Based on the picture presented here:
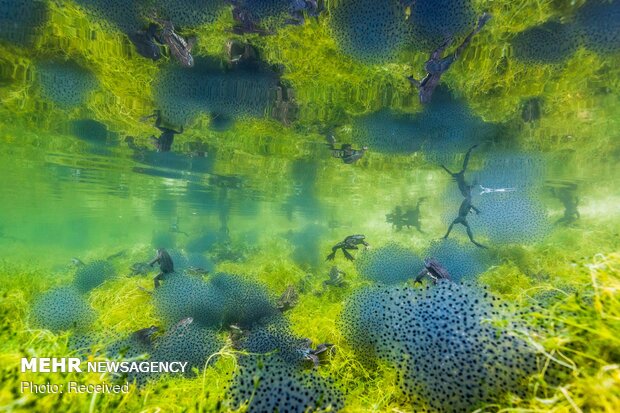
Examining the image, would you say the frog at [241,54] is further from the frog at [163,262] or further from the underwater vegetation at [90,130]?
the underwater vegetation at [90,130]

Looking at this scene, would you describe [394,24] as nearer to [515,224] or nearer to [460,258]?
[460,258]

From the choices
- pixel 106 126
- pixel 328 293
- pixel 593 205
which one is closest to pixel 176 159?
pixel 106 126

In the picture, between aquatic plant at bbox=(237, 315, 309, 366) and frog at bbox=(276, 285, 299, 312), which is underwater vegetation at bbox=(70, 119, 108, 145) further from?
aquatic plant at bbox=(237, 315, 309, 366)

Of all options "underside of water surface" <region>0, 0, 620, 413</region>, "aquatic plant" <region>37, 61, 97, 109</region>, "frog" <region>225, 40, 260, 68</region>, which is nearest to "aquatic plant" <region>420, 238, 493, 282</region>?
"underside of water surface" <region>0, 0, 620, 413</region>

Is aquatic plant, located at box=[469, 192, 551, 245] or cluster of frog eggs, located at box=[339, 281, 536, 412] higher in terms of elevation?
aquatic plant, located at box=[469, 192, 551, 245]

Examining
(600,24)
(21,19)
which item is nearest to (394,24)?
(600,24)

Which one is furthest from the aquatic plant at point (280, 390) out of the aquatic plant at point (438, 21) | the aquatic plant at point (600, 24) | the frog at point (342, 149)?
the frog at point (342, 149)
